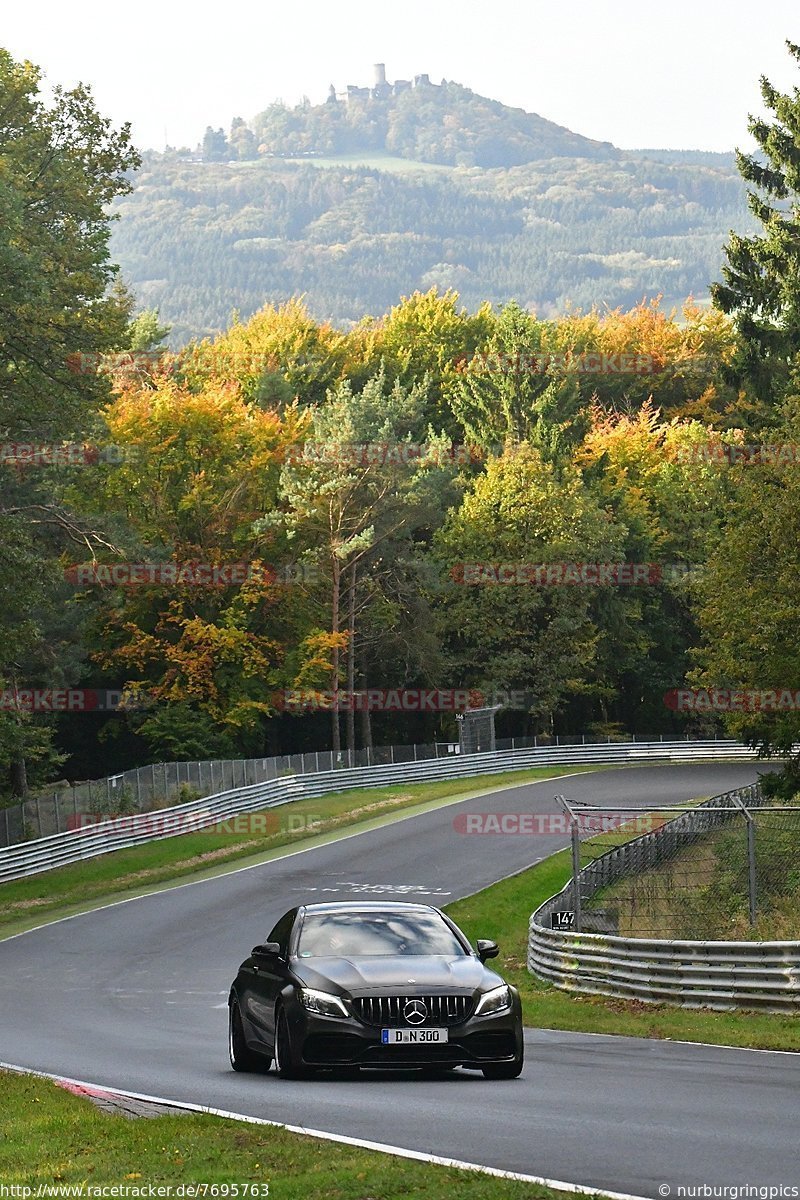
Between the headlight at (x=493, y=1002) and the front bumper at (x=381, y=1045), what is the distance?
45 millimetres

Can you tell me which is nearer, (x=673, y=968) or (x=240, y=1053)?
(x=240, y=1053)

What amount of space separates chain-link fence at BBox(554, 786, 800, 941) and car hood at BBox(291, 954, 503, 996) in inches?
267

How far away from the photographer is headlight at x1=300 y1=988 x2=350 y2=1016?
13305 mm

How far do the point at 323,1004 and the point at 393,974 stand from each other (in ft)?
2.08

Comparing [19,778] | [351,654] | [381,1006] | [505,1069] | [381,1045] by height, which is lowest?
[19,778]

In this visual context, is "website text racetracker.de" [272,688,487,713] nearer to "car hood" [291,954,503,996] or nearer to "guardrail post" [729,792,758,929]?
"guardrail post" [729,792,758,929]

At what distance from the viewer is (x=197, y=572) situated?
232 feet

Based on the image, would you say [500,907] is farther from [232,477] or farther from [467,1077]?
[232,477]

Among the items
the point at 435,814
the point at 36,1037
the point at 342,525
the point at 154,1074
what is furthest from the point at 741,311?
the point at 154,1074

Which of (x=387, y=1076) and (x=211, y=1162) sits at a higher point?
(x=211, y=1162)

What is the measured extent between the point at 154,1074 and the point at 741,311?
3772cm

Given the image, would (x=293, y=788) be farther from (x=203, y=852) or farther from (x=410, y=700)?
(x=410, y=700)

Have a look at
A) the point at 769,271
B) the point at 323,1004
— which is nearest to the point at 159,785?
the point at 769,271

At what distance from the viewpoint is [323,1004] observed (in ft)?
43.7
